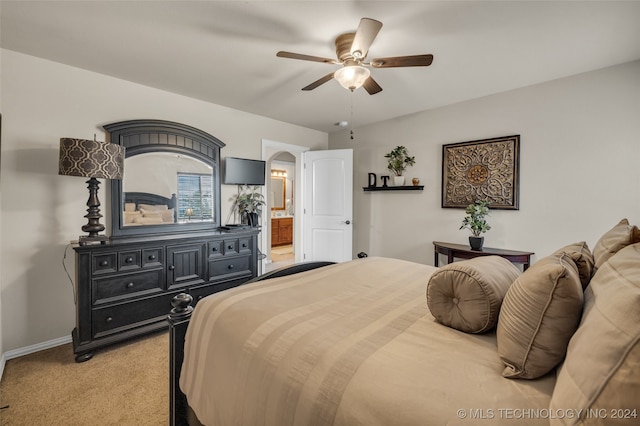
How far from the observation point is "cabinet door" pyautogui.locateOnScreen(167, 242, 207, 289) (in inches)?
108

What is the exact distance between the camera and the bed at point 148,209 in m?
2.88

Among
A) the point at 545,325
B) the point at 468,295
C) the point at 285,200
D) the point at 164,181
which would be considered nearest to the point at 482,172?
the point at 468,295

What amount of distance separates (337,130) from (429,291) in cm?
413

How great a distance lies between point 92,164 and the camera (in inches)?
88.7

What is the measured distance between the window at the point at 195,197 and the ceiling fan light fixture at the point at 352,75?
214 cm

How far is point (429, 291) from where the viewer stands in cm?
119

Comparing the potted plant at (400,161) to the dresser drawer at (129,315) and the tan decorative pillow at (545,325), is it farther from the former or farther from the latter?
the tan decorative pillow at (545,325)

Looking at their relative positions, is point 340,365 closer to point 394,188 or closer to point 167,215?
point 167,215

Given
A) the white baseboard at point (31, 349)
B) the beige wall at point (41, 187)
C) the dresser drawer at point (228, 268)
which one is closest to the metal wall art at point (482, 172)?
the dresser drawer at point (228, 268)

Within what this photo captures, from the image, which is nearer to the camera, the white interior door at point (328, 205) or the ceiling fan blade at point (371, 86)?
the ceiling fan blade at point (371, 86)

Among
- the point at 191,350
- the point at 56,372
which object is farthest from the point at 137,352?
the point at 191,350

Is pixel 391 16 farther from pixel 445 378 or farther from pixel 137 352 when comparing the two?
pixel 137 352

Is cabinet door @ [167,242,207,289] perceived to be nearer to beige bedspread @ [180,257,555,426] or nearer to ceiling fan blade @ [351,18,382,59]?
beige bedspread @ [180,257,555,426]

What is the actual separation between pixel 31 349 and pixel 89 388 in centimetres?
99
